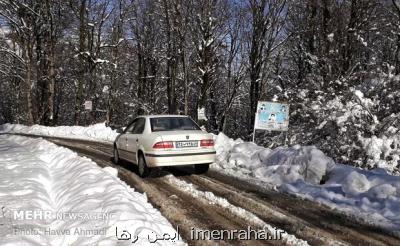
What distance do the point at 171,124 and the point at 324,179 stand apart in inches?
161

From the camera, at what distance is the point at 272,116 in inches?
629

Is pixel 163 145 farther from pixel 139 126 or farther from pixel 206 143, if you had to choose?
pixel 139 126

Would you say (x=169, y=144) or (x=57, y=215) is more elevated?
(x=169, y=144)

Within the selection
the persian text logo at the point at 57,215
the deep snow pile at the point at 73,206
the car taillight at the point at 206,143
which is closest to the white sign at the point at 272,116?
the car taillight at the point at 206,143

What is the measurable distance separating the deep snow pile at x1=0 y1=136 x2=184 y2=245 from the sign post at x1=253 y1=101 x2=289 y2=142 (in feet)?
21.6

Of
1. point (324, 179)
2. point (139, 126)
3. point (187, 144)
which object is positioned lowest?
point (324, 179)

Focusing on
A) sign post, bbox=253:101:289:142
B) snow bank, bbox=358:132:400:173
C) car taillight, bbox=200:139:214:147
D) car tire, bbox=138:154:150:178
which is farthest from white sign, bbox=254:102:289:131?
car tire, bbox=138:154:150:178

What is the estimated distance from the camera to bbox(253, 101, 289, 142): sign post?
15945 mm

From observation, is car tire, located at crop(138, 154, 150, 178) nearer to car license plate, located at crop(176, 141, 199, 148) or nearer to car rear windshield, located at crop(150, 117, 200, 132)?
car rear windshield, located at crop(150, 117, 200, 132)

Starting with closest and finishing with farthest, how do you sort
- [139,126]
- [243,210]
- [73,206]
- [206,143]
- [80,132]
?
[73,206], [243,210], [206,143], [139,126], [80,132]

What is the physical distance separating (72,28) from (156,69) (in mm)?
9576

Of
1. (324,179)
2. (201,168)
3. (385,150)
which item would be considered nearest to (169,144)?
(201,168)

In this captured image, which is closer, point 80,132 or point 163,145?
point 163,145

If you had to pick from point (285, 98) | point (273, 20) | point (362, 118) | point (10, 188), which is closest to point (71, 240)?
point (10, 188)
